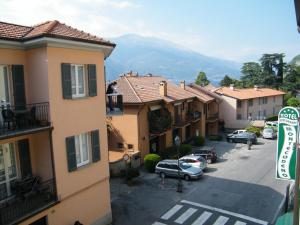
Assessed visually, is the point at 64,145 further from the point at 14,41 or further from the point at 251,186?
the point at 251,186

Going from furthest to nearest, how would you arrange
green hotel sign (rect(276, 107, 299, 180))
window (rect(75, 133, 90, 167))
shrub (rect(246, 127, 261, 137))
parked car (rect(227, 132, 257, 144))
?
shrub (rect(246, 127, 261, 137)) → parked car (rect(227, 132, 257, 144)) → window (rect(75, 133, 90, 167)) → green hotel sign (rect(276, 107, 299, 180))

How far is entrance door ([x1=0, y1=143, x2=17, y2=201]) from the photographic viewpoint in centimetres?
1188

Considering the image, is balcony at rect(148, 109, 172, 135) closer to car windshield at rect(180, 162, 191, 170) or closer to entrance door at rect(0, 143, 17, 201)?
car windshield at rect(180, 162, 191, 170)

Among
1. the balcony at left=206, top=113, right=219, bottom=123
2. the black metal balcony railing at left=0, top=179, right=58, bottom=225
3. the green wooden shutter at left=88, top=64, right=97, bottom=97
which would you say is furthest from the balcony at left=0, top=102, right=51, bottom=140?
the balcony at left=206, top=113, right=219, bottom=123

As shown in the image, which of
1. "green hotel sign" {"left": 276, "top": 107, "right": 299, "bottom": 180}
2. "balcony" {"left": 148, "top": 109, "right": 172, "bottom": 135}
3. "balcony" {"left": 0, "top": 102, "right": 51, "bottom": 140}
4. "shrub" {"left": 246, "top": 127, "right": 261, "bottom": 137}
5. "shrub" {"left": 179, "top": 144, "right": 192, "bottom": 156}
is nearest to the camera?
"green hotel sign" {"left": 276, "top": 107, "right": 299, "bottom": 180}

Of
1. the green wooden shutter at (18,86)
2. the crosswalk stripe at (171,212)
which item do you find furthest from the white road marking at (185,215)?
the green wooden shutter at (18,86)

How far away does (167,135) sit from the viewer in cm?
3244

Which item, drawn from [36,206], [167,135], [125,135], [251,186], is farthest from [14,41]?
[167,135]

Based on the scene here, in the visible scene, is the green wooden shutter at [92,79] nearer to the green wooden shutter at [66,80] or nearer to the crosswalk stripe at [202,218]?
the green wooden shutter at [66,80]

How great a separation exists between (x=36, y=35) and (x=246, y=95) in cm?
4460

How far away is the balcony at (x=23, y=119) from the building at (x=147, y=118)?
13765 mm

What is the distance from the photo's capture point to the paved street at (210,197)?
685 inches

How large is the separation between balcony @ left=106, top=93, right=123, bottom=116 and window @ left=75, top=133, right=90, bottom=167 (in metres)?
4.13

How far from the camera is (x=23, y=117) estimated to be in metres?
12.0
